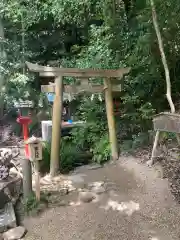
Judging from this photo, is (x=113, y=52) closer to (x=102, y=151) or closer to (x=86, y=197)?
(x=102, y=151)

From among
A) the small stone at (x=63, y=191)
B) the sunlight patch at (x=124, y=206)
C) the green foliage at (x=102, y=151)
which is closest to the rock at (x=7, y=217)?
the small stone at (x=63, y=191)

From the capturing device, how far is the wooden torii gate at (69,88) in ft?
21.0

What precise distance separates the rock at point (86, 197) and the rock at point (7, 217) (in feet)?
3.66

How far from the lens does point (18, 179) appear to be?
5.33m

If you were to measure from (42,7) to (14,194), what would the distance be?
625cm

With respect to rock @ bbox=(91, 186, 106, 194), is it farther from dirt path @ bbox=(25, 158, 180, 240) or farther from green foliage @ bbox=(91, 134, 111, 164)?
green foliage @ bbox=(91, 134, 111, 164)

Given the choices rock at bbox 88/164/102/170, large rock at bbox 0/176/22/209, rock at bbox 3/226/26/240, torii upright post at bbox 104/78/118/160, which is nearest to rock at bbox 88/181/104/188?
rock at bbox 88/164/102/170

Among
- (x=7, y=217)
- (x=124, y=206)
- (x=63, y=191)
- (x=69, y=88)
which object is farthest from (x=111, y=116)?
(x=7, y=217)

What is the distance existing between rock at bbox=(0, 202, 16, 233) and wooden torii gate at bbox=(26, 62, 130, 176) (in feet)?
5.39

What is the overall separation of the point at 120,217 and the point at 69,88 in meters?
3.04

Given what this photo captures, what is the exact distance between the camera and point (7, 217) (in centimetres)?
466

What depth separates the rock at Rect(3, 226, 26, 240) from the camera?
425cm

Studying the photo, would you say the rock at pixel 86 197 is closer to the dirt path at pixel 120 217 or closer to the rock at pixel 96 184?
the dirt path at pixel 120 217

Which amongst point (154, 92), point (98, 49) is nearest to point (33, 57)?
point (98, 49)
